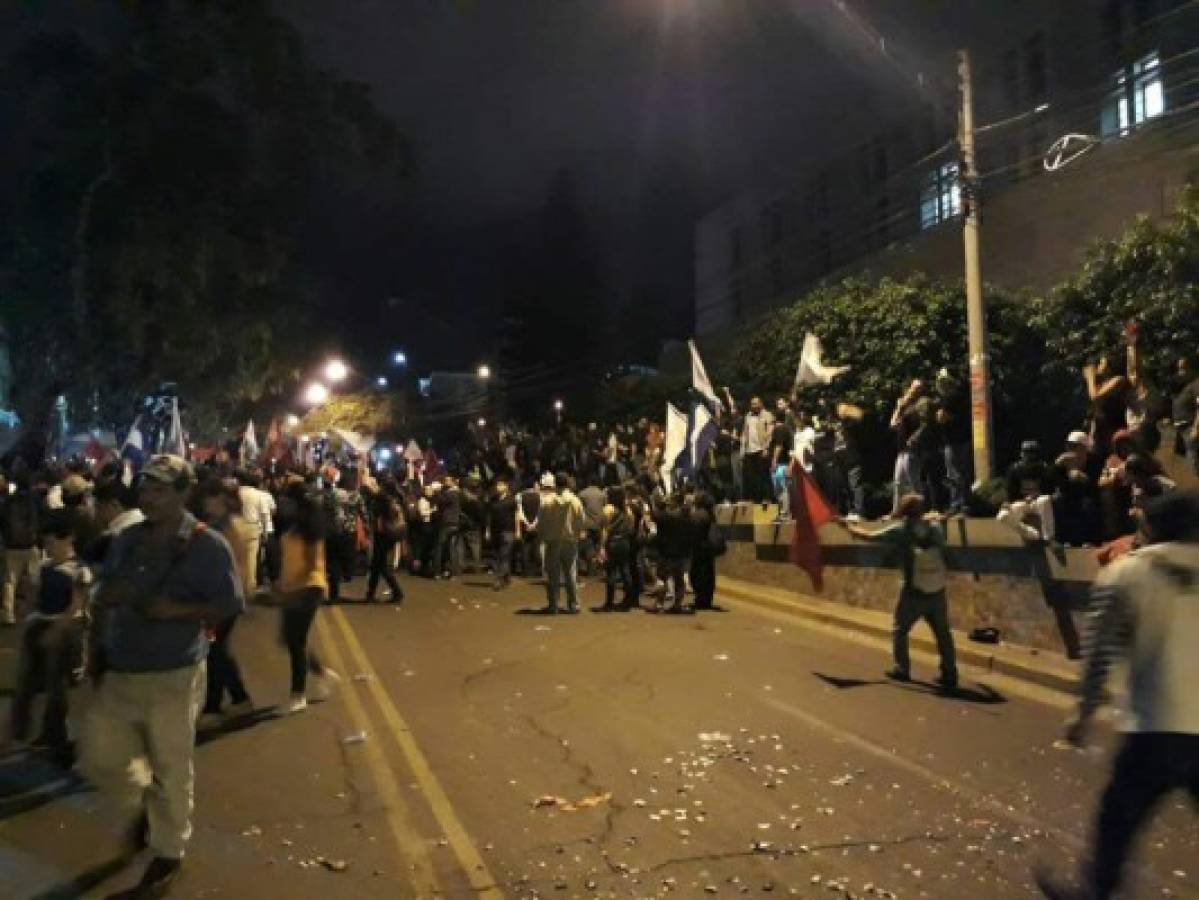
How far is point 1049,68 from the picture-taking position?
30016 millimetres

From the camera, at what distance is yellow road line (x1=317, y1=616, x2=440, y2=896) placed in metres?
5.40

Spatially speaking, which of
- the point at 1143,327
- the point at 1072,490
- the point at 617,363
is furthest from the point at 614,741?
the point at 617,363

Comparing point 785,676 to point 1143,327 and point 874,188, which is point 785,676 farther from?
point 874,188

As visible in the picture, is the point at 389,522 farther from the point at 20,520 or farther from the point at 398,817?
the point at 398,817

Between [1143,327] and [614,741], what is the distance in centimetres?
984

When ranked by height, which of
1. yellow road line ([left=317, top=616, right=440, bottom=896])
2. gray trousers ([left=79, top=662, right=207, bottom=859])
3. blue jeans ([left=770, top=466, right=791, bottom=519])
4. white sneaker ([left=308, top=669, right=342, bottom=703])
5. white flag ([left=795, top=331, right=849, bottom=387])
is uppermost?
white flag ([left=795, top=331, right=849, bottom=387])

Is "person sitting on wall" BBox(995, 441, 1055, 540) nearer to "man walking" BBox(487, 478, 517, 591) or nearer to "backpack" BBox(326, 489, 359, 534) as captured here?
"man walking" BBox(487, 478, 517, 591)

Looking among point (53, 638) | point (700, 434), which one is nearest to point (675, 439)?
point (700, 434)

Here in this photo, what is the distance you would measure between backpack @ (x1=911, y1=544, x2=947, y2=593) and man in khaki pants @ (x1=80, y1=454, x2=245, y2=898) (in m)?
6.42

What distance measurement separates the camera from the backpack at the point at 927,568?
995 centimetres

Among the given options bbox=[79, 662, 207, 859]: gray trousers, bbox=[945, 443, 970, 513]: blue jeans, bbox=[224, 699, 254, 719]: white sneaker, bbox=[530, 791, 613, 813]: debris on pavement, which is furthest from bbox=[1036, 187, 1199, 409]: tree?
bbox=[79, 662, 207, 859]: gray trousers

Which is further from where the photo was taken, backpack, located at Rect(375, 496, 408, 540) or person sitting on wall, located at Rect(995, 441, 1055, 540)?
backpack, located at Rect(375, 496, 408, 540)

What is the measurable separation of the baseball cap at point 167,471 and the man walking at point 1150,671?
3901 mm

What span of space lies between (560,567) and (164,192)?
15.5 meters
